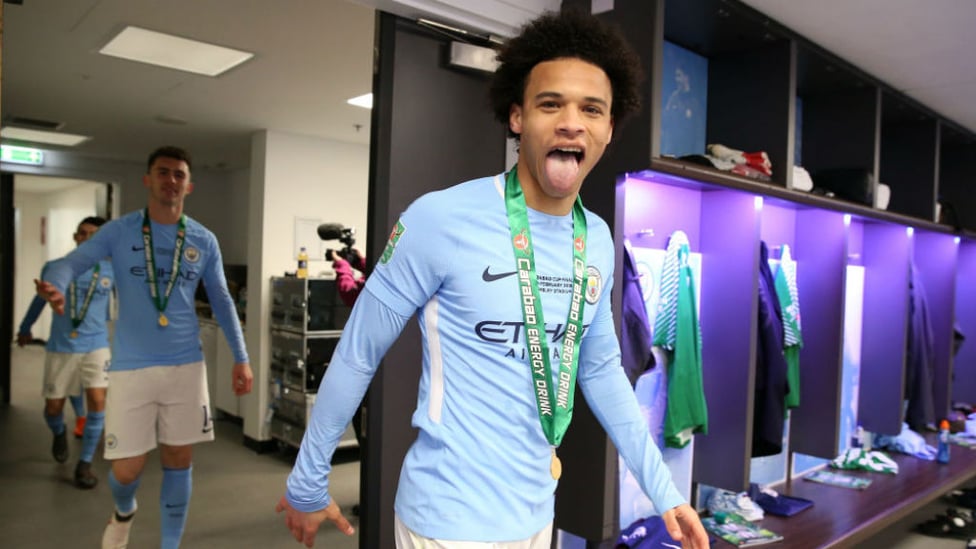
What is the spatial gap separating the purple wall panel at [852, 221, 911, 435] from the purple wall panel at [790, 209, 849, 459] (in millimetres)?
940

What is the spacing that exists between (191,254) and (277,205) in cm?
100

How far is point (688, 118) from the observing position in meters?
2.98

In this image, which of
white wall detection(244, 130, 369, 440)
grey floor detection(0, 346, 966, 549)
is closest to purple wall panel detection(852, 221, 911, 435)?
grey floor detection(0, 346, 966, 549)

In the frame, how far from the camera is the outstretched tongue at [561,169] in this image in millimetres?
1197

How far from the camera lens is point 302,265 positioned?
3707 millimetres

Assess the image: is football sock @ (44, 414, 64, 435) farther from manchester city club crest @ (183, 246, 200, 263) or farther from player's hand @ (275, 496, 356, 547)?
player's hand @ (275, 496, 356, 547)

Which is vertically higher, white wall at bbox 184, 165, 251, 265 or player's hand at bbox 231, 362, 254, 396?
white wall at bbox 184, 165, 251, 265

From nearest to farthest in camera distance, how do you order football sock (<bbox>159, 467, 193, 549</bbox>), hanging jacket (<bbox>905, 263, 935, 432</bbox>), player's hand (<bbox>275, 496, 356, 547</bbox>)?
player's hand (<bbox>275, 496, 356, 547</bbox>)
football sock (<bbox>159, 467, 193, 549</bbox>)
hanging jacket (<bbox>905, 263, 935, 432</bbox>)

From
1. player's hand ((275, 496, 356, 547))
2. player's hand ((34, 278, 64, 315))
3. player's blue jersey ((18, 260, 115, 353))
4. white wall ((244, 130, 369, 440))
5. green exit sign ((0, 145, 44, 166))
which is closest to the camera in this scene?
player's hand ((275, 496, 356, 547))

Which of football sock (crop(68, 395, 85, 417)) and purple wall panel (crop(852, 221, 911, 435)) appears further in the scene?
football sock (crop(68, 395, 85, 417))

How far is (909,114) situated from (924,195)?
55cm

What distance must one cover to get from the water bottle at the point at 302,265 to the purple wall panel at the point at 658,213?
6.46 feet

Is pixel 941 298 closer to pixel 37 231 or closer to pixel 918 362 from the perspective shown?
pixel 918 362

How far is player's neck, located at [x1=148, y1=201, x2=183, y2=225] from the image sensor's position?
2.74 metres
